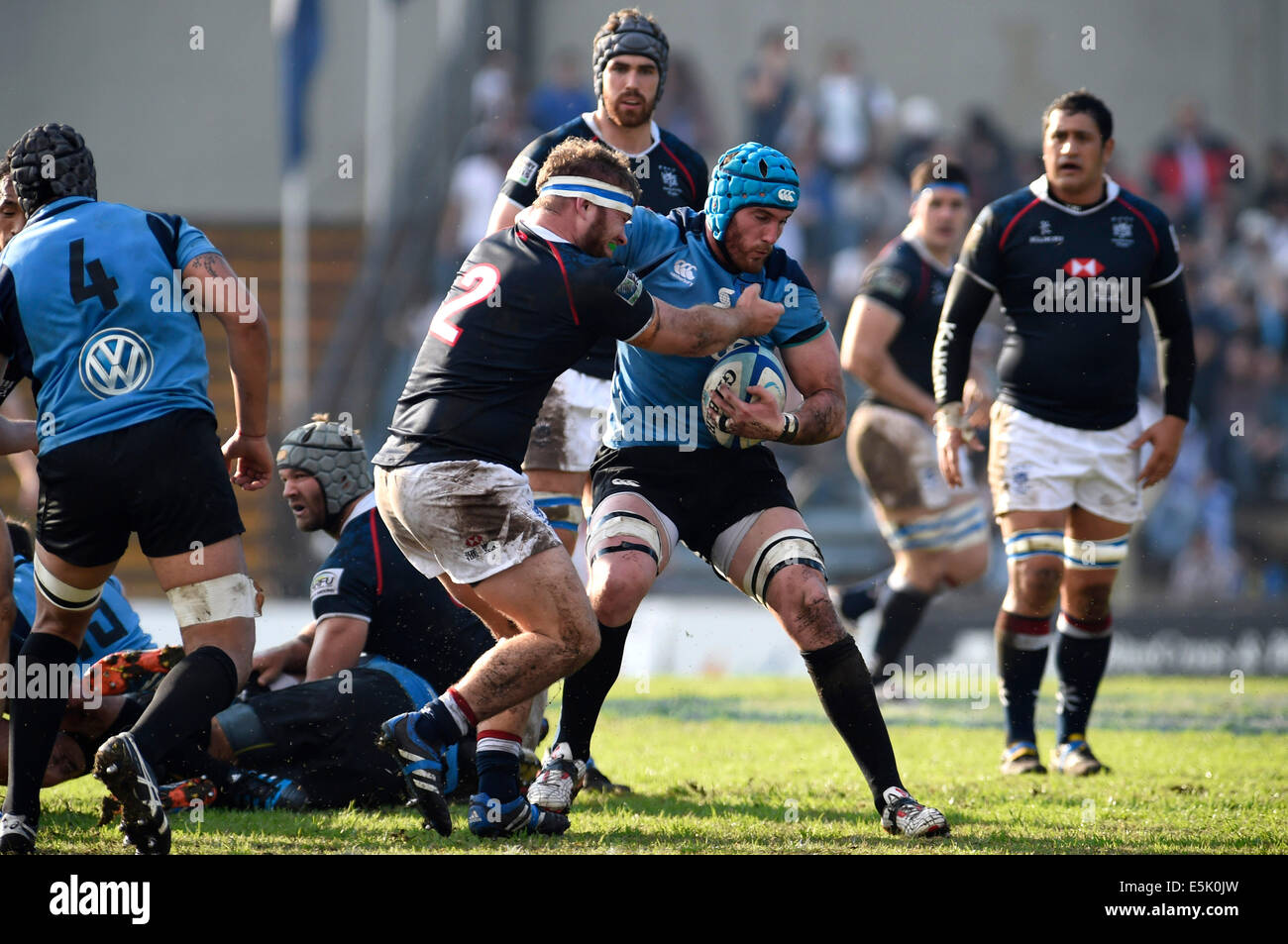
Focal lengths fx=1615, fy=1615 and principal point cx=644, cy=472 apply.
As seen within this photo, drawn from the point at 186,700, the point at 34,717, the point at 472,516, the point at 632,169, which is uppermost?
the point at 632,169

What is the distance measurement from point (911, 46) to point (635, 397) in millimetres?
15979

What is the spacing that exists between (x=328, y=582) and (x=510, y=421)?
1472mm

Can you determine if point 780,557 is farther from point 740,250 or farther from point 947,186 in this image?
point 947,186

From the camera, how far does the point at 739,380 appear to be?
18.4 ft

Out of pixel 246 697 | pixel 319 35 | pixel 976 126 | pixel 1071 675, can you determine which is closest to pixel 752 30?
pixel 976 126

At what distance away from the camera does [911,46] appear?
20.6m

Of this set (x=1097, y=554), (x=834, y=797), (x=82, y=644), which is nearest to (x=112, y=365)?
(x=82, y=644)

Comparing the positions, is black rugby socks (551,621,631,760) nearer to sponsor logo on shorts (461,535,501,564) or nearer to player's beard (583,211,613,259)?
sponsor logo on shorts (461,535,501,564)

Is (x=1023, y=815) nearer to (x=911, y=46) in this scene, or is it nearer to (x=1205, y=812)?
(x=1205, y=812)

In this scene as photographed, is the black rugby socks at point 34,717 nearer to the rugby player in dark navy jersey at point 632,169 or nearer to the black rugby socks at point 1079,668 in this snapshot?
the rugby player in dark navy jersey at point 632,169

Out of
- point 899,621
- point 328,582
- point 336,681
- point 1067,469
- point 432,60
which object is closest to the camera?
point 336,681

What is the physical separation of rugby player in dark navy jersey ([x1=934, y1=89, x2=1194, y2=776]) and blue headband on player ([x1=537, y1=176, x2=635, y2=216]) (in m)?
2.72

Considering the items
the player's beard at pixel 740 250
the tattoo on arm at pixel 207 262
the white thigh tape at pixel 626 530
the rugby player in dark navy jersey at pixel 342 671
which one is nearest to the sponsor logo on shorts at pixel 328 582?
the rugby player in dark navy jersey at pixel 342 671

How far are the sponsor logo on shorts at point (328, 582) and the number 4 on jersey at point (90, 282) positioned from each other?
1.58 meters
